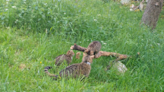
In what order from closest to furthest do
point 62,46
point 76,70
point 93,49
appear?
point 76,70
point 93,49
point 62,46

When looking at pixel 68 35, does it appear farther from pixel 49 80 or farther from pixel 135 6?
pixel 135 6

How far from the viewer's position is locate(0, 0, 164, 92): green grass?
3498 mm

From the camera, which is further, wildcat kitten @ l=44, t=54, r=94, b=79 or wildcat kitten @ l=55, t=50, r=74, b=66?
wildcat kitten @ l=55, t=50, r=74, b=66

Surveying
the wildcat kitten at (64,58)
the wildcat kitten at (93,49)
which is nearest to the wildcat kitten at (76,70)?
the wildcat kitten at (93,49)

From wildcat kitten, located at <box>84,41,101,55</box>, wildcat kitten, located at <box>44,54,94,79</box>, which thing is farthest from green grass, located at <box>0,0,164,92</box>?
wildcat kitten, located at <box>84,41,101,55</box>

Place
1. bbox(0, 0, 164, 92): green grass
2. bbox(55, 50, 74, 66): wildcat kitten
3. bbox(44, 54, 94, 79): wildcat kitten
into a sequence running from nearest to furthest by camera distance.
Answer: bbox(0, 0, 164, 92): green grass → bbox(44, 54, 94, 79): wildcat kitten → bbox(55, 50, 74, 66): wildcat kitten

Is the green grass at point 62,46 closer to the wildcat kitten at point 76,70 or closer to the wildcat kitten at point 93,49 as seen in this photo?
the wildcat kitten at point 76,70

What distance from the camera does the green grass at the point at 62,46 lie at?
11.5 feet

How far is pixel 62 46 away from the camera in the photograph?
4.99 meters

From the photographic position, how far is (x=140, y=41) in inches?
216

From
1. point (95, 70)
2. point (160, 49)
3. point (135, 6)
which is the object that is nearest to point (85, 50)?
point (95, 70)

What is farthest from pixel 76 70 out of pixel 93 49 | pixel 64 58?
pixel 93 49

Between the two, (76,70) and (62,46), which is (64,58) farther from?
(62,46)

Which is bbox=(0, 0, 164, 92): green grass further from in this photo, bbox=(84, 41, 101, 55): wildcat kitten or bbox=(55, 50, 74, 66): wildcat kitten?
bbox=(84, 41, 101, 55): wildcat kitten
